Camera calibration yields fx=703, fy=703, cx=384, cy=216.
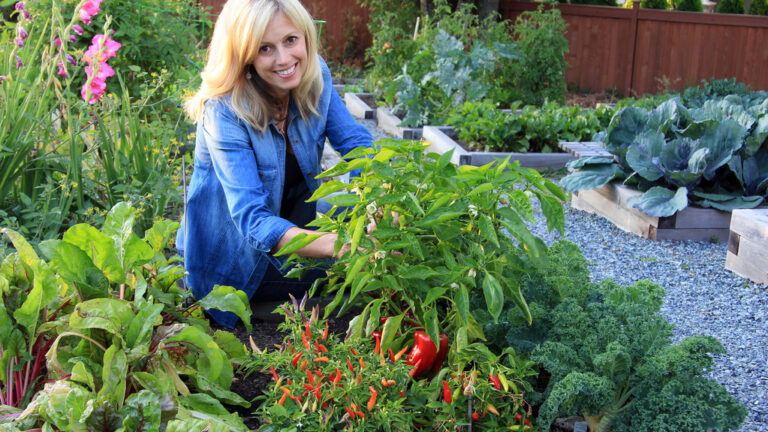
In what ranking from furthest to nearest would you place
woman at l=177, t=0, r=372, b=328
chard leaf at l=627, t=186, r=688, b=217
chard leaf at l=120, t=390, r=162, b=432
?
chard leaf at l=627, t=186, r=688, b=217 < woman at l=177, t=0, r=372, b=328 < chard leaf at l=120, t=390, r=162, b=432

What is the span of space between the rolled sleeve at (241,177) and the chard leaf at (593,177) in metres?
2.89

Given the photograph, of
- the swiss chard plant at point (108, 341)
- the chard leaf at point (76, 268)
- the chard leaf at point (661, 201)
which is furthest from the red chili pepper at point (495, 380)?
the chard leaf at point (661, 201)

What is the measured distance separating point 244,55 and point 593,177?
319cm

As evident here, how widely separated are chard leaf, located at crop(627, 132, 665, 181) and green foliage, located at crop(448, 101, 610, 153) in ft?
5.12

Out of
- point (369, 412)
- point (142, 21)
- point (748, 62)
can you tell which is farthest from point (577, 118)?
point (748, 62)

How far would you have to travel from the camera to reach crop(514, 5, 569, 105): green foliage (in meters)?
8.07

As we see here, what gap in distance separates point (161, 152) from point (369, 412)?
2607mm

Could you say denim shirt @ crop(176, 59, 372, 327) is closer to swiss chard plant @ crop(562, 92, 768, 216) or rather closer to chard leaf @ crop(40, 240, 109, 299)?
chard leaf @ crop(40, 240, 109, 299)

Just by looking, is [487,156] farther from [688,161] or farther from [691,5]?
[691,5]

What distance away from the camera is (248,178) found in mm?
2379

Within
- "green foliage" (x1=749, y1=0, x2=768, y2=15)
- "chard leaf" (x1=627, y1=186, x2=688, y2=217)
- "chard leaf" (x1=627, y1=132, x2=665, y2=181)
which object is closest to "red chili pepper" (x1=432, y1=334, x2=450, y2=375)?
"chard leaf" (x1=627, y1=186, x2=688, y2=217)

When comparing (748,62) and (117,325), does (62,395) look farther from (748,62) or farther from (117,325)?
(748,62)

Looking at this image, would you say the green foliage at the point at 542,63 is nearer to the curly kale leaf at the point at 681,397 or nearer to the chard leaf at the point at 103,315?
the curly kale leaf at the point at 681,397

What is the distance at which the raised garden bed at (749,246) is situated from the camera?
12.3 ft
